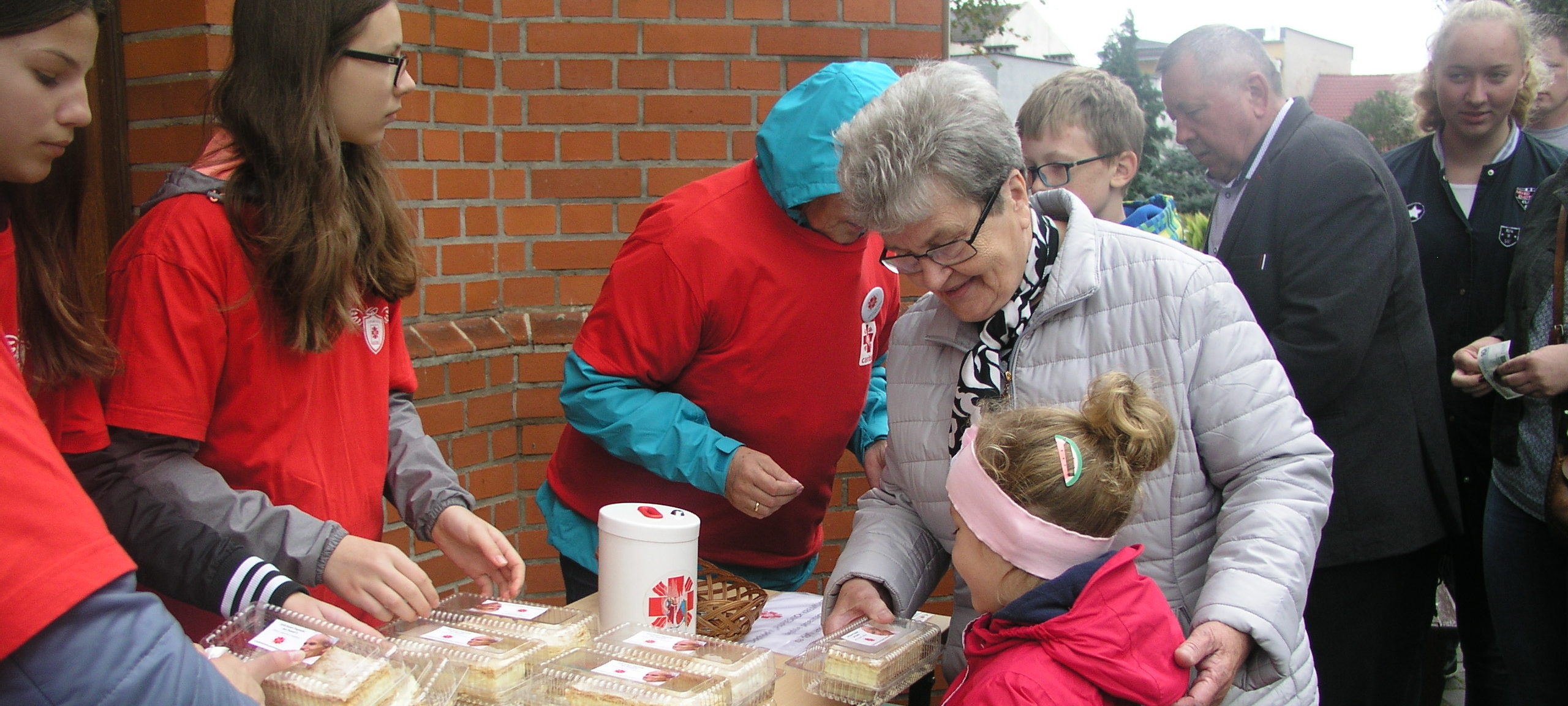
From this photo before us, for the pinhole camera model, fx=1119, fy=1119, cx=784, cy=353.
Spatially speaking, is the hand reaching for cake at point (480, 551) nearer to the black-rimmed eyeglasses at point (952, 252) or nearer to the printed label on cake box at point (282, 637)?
the printed label on cake box at point (282, 637)

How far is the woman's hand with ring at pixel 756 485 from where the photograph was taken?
225 centimetres

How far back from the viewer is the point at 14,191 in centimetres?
155

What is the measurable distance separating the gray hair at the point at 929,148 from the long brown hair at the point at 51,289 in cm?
122

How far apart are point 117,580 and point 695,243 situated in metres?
1.48

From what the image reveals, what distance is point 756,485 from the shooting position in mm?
2266

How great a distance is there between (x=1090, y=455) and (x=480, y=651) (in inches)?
37.7

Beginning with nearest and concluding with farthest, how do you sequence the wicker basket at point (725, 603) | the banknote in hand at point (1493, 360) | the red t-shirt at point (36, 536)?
the red t-shirt at point (36, 536) → the wicker basket at point (725, 603) → the banknote in hand at point (1493, 360)

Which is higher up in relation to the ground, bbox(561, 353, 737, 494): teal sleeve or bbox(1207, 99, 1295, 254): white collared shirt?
bbox(1207, 99, 1295, 254): white collared shirt

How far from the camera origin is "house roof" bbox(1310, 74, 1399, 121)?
3078 cm

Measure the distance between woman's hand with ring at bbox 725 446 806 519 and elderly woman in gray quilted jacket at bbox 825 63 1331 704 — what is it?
0.70 feet

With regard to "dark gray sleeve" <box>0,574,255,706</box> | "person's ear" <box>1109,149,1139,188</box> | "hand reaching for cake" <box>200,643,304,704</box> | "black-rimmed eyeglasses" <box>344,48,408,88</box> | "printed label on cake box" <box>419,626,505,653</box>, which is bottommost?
"printed label on cake box" <box>419,626,505,653</box>

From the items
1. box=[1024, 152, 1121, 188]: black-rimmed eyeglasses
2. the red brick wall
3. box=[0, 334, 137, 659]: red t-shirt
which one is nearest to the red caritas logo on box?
box=[0, 334, 137, 659]: red t-shirt

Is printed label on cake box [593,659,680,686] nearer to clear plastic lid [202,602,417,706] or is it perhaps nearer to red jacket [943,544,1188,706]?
clear plastic lid [202,602,417,706]

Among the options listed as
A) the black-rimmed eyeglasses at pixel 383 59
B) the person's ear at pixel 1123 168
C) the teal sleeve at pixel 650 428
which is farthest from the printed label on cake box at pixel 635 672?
the person's ear at pixel 1123 168
